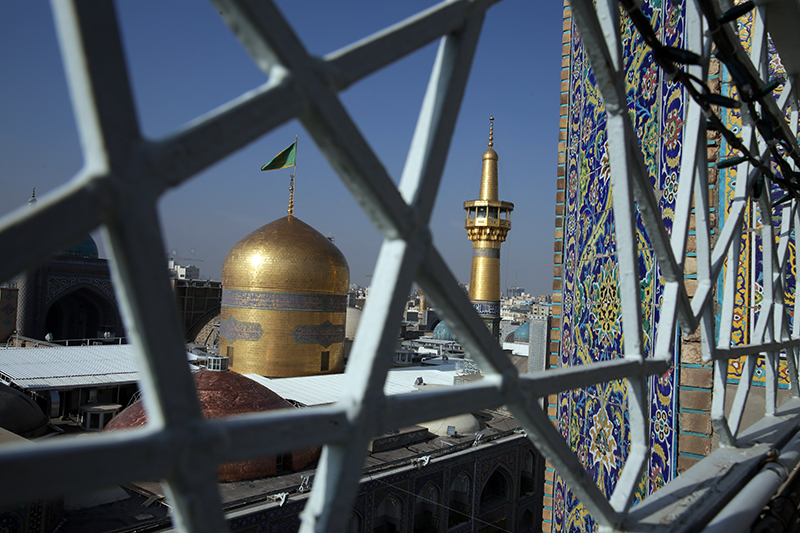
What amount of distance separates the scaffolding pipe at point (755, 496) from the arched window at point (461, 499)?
691 cm

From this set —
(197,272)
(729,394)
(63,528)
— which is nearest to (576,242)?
(729,394)

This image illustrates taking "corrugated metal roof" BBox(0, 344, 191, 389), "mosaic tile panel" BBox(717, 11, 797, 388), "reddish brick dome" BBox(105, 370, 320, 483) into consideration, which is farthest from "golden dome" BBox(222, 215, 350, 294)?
"mosaic tile panel" BBox(717, 11, 797, 388)

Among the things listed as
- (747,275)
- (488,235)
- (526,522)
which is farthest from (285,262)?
(747,275)

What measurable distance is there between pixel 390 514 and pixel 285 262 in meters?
5.67

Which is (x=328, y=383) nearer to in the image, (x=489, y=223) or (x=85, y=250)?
(x=489, y=223)

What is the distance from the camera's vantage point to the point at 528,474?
9234mm

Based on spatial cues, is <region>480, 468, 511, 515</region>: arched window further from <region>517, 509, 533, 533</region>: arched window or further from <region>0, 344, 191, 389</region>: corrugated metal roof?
<region>0, 344, 191, 389</region>: corrugated metal roof

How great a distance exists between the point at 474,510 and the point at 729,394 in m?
6.18

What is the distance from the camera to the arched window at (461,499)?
26.1ft

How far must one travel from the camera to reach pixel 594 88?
2.78 metres

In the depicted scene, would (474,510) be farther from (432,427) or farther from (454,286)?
(454,286)

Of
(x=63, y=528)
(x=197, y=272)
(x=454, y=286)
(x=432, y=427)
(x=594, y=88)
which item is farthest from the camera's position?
(x=197, y=272)

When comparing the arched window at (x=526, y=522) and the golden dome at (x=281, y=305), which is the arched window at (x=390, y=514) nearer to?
the arched window at (x=526, y=522)

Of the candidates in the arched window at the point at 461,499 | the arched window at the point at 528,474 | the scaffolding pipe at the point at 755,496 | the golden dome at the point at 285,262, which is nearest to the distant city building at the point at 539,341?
the arched window at the point at 461,499
